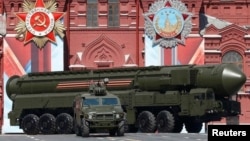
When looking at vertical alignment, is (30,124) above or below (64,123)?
below

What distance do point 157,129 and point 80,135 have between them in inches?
310

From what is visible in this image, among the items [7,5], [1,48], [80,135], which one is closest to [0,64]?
[1,48]

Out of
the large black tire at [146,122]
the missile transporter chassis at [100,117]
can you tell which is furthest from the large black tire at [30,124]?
the missile transporter chassis at [100,117]

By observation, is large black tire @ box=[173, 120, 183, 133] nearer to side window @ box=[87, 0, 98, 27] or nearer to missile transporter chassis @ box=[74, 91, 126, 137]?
missile transporter chassis @ box=[74, 91, 126, 137]

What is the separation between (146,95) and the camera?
1361 inches

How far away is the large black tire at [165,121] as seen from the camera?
32656 millimetres

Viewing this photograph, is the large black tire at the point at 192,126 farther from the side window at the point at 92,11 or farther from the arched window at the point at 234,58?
the side window at the point at 92,11

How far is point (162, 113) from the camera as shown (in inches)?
1318

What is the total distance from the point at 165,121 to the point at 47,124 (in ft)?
22.6

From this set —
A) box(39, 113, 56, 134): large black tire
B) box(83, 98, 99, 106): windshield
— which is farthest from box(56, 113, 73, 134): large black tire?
box(83, 98, 99, 106): windshield

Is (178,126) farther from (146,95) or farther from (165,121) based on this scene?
(146,95)

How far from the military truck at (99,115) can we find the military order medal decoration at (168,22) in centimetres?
2263

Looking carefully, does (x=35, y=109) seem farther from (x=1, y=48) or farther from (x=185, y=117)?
(x=1, y=48)

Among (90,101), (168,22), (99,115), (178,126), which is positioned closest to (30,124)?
(178,126)
